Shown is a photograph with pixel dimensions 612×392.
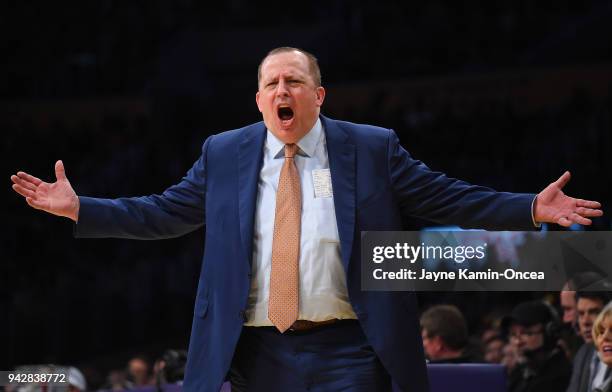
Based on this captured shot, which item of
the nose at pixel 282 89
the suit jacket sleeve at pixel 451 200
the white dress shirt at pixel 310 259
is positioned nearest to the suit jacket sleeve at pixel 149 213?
the white dress shirt at pixel 310 259

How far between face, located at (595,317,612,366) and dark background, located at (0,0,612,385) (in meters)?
5.74

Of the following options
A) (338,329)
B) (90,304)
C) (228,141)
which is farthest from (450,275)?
(90,304)

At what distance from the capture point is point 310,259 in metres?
3.93

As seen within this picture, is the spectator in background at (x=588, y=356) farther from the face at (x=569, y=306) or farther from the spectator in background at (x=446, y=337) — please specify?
the spectator in background at (x=446, y=337)

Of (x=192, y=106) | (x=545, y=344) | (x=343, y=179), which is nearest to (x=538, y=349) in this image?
(x=545, y=344)

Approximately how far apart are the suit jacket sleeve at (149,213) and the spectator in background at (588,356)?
242cm

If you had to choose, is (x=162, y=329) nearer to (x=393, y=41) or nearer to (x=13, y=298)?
(x=13, y=298)

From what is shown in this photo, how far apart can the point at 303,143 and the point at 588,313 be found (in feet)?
8.88

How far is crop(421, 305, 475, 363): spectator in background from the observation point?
6379mm

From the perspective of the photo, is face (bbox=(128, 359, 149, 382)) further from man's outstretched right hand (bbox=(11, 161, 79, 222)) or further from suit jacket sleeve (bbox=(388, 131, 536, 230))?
suit jacket sleeve (bbox=(388, 131, 536, 230))

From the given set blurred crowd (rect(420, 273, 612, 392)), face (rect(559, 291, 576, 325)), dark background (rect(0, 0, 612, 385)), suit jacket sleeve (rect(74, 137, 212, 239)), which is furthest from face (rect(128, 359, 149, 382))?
suit jacket sleeve (rect(74, 137, 212, 239))

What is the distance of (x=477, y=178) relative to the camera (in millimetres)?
13336

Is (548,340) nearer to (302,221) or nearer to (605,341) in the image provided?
(605,341)

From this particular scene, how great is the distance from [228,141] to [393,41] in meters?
14.6
